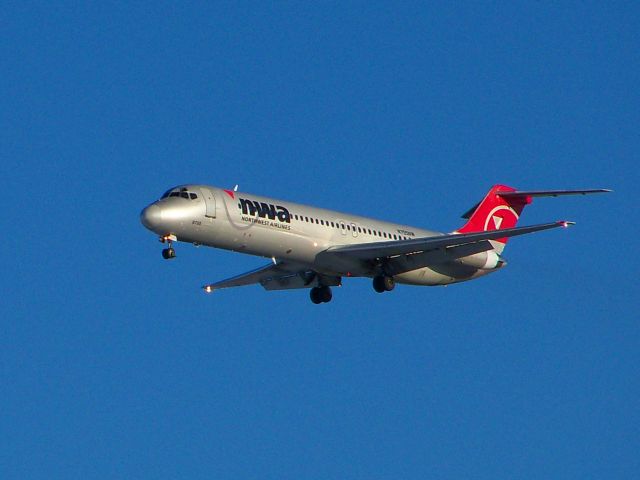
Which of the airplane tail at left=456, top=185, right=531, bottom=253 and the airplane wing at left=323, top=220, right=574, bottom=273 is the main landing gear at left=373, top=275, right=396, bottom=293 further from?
the airplane tail at left=456, top=185, right=531, bottom=253

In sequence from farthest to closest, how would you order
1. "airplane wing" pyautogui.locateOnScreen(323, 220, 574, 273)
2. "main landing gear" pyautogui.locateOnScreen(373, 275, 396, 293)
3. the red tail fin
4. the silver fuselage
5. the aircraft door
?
the red tail fin → "main landing gear" pyautogui.locateOnScreen(373, 275, 396, 293) → "airplane wing" pyautogui.locateOnScreen(323, 220, 574, 273) → the aircraft door → the silver fuselage

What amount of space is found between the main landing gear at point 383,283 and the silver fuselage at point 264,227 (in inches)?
13.3

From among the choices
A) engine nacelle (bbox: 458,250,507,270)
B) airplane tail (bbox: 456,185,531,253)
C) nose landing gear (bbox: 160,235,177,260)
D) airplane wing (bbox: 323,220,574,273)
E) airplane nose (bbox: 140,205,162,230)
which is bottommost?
nose landing gear (bbox: 160,235,177,260)

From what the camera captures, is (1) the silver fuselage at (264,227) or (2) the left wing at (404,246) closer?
(1) the silver fuselage at (264,227)

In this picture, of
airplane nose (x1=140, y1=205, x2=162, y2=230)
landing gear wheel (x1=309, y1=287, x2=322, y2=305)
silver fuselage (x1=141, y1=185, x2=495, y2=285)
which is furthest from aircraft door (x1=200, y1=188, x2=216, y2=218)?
landing gear wheel (x1=309, y1=287, x2=322, y2=305)

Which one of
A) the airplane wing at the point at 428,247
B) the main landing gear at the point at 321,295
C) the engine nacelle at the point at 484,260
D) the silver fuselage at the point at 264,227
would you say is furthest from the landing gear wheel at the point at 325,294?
the engine nacelle at the point at 484,260

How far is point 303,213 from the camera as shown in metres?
54.3

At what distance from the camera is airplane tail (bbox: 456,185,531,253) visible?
62.2 meters

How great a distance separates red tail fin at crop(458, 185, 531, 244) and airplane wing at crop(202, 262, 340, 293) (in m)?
7.29

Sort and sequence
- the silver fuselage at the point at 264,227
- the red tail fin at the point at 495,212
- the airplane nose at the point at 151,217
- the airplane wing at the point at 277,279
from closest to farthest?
the airplane nose at the point at 151,217, the silver fuselage at the point at 264,227, the airplane wing at the point at 277,279, the red tail fin at the point at 495,212

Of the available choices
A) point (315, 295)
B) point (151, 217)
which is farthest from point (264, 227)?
point (315, 295)

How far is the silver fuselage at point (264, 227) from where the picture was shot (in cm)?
5172

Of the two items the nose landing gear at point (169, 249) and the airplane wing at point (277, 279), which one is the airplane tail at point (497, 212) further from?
the nose landing gear at point (169, 249)

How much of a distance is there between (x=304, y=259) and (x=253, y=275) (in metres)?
5.99
